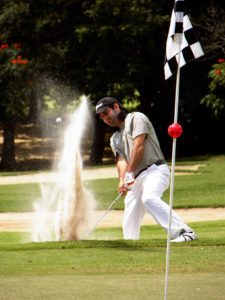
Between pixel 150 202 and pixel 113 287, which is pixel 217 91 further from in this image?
pixel 113 287

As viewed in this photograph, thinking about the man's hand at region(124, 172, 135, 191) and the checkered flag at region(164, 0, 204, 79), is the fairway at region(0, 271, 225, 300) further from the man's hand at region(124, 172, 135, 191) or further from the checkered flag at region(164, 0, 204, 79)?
the man's hand at region(124, 172, 135, 191)

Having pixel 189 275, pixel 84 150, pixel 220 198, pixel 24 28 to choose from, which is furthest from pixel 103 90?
pixel 189 275

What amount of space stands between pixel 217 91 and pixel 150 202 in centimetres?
2129

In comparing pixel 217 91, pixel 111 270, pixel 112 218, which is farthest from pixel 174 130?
pixel 217 91

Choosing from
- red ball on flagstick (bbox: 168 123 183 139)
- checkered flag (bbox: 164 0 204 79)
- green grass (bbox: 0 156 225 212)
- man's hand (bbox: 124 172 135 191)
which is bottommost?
green grass (bbox: 0 156 225 212)

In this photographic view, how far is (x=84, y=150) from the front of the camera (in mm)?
44844

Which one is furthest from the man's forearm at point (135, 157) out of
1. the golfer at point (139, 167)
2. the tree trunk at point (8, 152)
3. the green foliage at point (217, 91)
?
the tree trunk at point (8, 152)

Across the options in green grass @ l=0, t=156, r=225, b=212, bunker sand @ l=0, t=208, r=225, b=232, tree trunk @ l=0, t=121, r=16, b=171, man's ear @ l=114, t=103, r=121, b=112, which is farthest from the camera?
tree trunk @ l=0, t=121, r=16, b=171

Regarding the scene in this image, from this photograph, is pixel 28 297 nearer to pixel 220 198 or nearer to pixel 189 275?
pixel 189 275

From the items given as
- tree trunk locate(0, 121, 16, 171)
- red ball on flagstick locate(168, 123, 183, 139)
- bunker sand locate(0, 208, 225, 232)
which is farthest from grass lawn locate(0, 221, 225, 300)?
tree trunk locate(0, 121, 16, 171)

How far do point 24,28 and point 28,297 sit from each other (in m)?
27.6

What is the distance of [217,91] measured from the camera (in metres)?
33.6

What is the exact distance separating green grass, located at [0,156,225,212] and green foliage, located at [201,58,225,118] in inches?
138

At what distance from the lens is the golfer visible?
12609 mm
